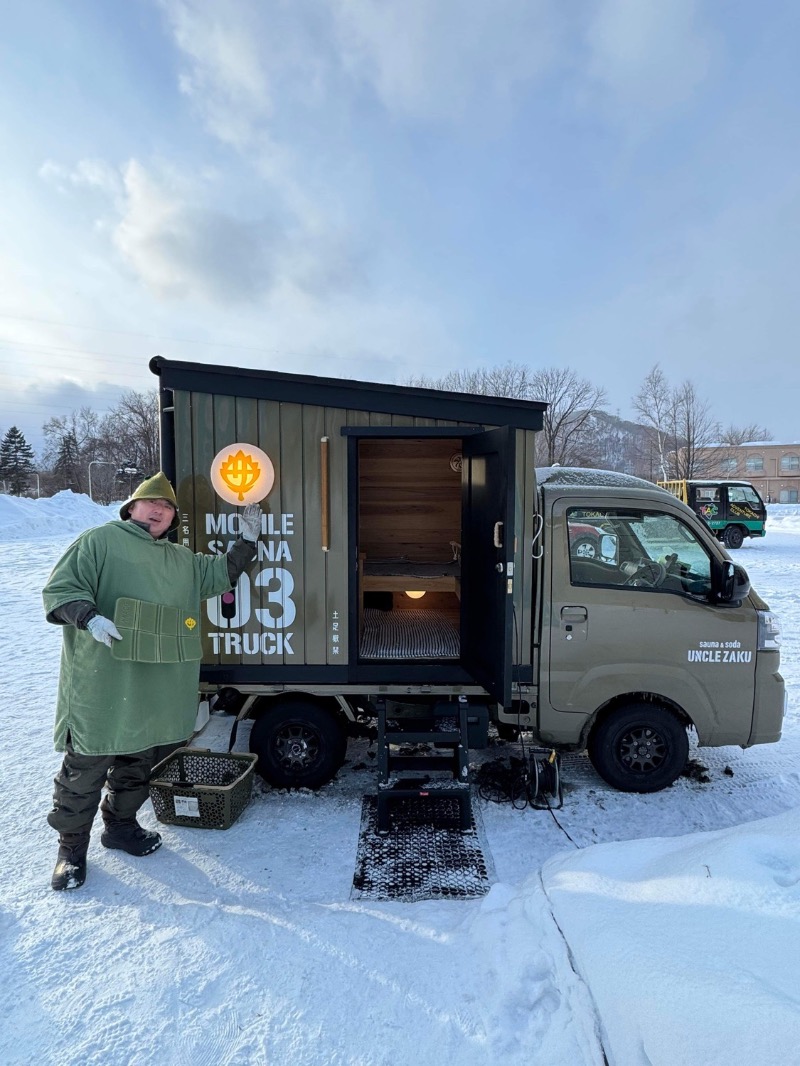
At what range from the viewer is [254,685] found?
3812 mm

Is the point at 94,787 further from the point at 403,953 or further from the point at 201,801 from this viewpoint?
the point at 403,953

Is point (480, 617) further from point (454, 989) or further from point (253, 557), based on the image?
point (454, 989)

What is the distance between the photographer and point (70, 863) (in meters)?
2.87

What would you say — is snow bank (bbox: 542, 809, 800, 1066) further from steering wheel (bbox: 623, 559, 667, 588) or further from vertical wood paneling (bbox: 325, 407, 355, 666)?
vertical wood paneling (bbox: 325, 407, 355, 666)

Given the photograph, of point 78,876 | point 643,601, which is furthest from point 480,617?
point 78,876

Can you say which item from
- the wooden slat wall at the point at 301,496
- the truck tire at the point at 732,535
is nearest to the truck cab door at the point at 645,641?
the wooden slat wall at the point at 301,496

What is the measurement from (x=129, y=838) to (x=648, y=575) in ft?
11.8

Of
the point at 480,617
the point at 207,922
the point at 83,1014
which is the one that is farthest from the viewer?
the point at 480,617

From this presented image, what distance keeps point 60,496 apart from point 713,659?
95.9ft

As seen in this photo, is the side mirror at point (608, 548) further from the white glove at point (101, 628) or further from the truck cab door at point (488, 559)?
the white glove at point (101, 628)

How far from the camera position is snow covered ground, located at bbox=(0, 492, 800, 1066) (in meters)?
1.84

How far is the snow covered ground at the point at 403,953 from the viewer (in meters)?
1.84

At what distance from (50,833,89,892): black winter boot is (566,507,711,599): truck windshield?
10.6 feet

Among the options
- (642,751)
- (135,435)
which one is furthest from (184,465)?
(135,435)
